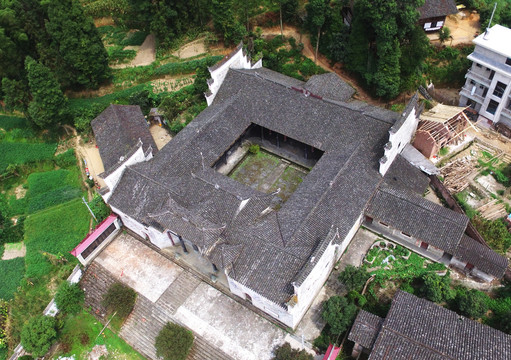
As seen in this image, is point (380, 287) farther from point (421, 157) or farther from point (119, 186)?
point (119, 186)

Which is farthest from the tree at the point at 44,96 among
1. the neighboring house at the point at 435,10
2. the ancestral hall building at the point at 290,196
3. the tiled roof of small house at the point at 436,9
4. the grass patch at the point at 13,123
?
the tiled roof of small house at the point at 436,9

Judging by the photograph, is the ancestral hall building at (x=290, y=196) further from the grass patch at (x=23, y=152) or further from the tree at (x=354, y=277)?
the grass patch at (x=23, y=152)

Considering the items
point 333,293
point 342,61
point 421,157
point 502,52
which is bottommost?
point 333,293

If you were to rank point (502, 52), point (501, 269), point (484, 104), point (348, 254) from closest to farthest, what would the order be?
point (501, 269) → point (348, 254) → point (502, 52) → point (484, 104)

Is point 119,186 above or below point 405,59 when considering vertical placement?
below

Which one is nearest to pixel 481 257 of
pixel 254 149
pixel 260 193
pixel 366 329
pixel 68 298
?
pixel 366 329

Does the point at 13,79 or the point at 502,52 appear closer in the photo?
the point at 502,52

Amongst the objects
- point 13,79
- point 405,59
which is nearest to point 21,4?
point 13,79
